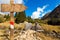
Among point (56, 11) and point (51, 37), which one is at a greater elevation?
point (56, 11)

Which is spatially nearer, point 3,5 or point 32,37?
point 3,5

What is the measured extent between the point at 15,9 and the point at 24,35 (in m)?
7.12

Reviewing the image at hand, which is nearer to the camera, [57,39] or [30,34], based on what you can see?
[30,34]

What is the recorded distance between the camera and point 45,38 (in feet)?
66.7

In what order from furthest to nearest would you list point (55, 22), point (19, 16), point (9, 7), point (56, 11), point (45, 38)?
point (56, 11), point (19, 16), point (55, 22), point (45, 38), point (9, 7)

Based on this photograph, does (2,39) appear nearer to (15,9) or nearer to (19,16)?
(15,9)

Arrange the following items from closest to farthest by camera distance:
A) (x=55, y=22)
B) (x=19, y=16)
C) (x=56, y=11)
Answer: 1. (x=55, y=22)
2. (x=19, y=16)
3. (x=56, y=11)

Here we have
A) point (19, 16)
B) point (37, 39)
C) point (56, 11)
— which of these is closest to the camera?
point (37, 39)

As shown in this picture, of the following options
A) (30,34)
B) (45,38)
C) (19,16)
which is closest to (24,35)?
(30,34)

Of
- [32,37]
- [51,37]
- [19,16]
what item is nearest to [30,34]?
[32,37]

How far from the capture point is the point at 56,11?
49.7m

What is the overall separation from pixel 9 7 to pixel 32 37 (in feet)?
23.6

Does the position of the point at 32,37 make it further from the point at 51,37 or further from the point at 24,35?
the point at 51,37

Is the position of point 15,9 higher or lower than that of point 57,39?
higher
